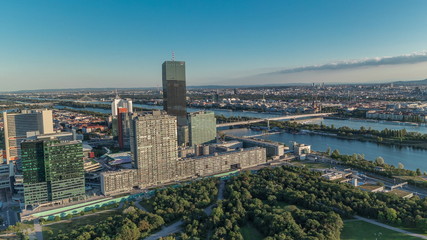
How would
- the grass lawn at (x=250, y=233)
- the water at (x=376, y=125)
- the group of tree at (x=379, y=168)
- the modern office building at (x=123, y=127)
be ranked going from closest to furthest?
the grass lawn at (x=250, y=233) < the group of tree at (x=379, y=168) < the modern office building at (x=123, y=127) < the water at (x=376, y=125)

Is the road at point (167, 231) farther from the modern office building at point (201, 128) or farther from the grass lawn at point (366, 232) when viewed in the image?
the modern office building at point (201, 128)

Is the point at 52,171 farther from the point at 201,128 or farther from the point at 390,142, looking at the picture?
the point at 390,142

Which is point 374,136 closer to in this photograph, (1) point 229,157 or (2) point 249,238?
(1) point 229,157

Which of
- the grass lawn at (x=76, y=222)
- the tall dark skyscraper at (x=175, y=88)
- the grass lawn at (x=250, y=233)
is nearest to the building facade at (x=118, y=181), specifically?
the grass lawn at (x=76, y=222)

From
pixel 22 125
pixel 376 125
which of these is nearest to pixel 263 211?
pixel 22 125

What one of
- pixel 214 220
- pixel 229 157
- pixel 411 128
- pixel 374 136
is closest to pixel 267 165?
pixel 229 157
